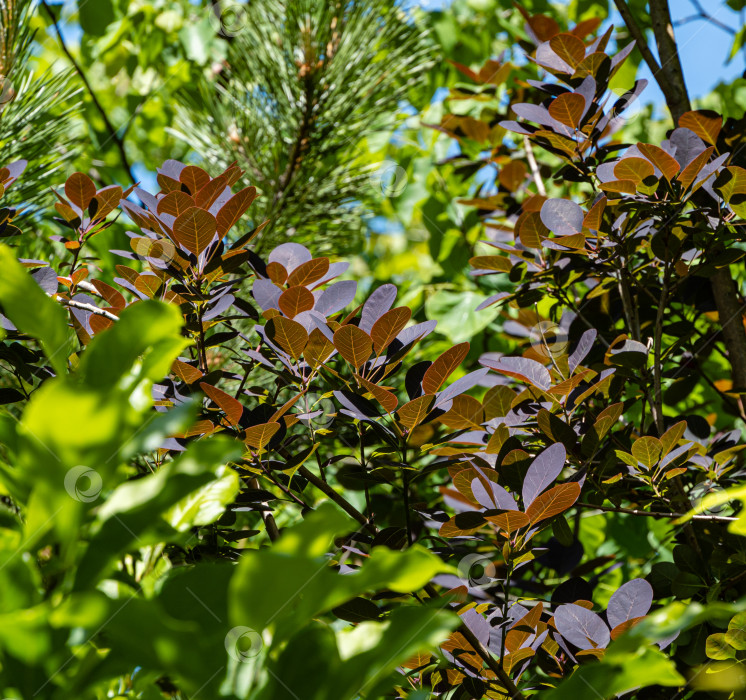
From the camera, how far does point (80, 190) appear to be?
761mm

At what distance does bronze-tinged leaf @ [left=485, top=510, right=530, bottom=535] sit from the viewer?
1.79ft

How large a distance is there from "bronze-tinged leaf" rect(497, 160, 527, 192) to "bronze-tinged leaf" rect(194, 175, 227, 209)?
0.71 metres

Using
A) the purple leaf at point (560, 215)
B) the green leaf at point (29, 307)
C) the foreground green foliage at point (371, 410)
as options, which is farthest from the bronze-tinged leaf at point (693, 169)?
the green leaf at point (29, 307)

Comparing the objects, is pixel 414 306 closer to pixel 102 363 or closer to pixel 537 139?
pixel 537 139

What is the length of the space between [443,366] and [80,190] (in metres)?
0.48

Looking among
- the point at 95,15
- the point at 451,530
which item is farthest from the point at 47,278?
the point at 95,15

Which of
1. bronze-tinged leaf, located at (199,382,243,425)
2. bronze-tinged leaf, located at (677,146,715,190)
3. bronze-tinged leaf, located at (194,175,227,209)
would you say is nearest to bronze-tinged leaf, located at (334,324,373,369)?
bronze-tinged leaf, located at (199,382,243,425)

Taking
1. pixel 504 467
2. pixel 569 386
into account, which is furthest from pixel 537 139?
pixel 504 467

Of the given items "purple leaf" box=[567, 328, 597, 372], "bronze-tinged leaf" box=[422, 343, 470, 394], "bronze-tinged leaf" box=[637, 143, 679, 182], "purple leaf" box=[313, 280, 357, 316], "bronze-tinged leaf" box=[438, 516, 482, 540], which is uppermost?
"purple leaf" box=[313, 280, 357, 316]

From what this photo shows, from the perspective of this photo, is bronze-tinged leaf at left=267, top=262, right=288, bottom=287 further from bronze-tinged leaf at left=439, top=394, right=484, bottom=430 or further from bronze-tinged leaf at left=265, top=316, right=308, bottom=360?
bronze-tinged leaf at left=439, top=394, right=484, bottom=430

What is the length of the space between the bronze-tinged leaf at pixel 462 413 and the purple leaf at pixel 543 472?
12 centimetres

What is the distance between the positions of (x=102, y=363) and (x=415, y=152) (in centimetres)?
148

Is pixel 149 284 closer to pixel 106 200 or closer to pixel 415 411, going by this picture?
pixel 106 200

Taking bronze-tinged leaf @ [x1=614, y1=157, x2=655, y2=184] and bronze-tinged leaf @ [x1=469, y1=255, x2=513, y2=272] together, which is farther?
bronze-tinged leaf @ [x1=469, y1=255, x2=513, y2=272]
